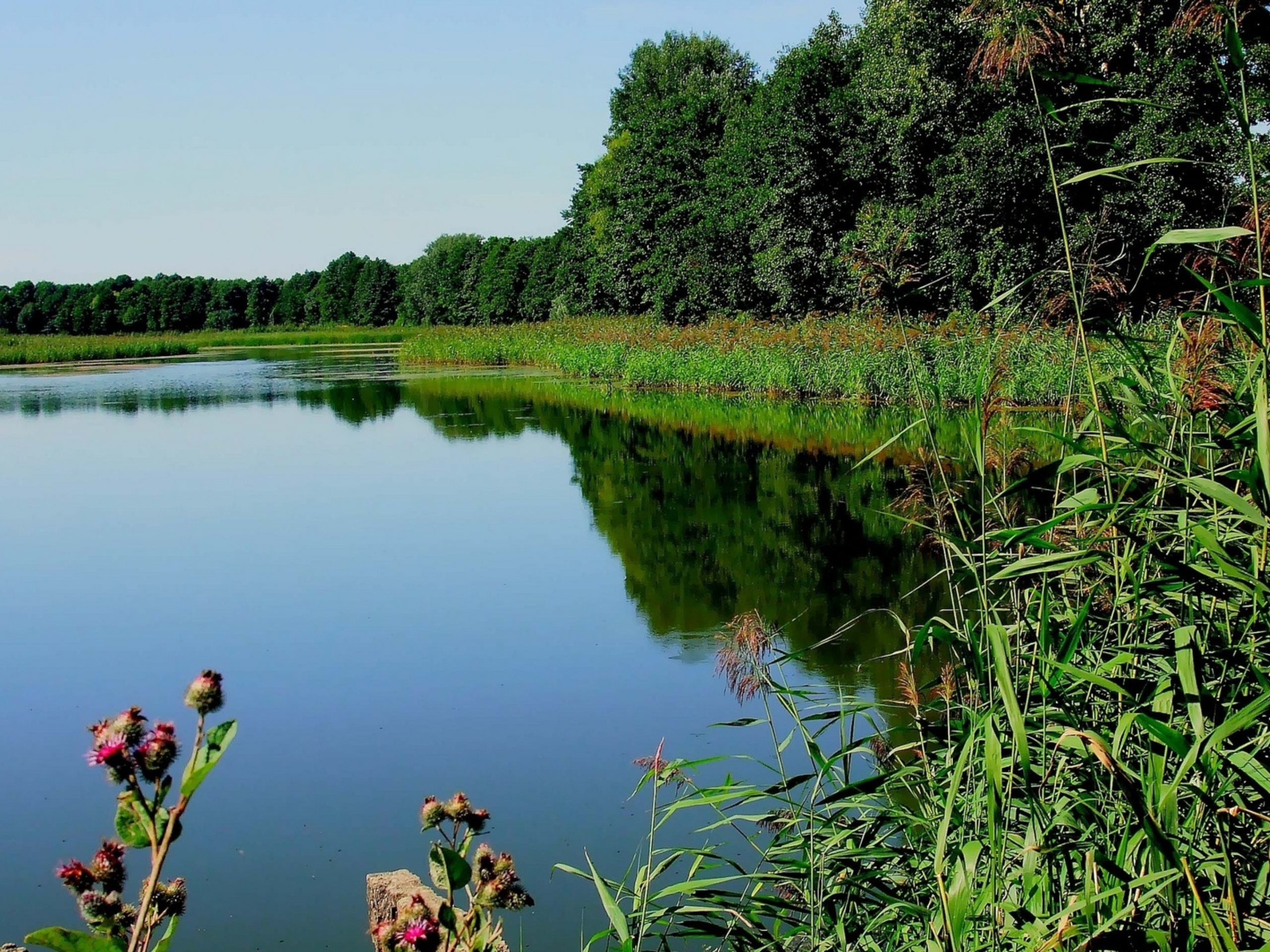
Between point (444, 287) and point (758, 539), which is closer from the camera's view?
point (758, 539)

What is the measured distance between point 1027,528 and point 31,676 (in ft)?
16.9

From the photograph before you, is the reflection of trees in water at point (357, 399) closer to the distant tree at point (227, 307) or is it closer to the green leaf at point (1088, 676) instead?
the green leaf at point (1088, 676)

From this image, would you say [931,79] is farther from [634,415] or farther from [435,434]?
[435,434]

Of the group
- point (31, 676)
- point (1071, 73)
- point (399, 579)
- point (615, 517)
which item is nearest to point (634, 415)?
point (615, 517)

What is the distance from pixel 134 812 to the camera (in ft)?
3.27

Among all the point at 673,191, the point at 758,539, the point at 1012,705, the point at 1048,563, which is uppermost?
the point at 673,191

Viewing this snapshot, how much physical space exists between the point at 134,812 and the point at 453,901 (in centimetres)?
47

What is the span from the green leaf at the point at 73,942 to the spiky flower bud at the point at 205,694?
0.21 m

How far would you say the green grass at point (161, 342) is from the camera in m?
36.9

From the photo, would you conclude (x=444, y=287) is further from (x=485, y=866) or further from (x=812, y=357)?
(x=485, y=866)

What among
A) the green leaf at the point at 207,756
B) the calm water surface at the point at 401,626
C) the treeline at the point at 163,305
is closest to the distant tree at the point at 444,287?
the treeline at the point at 163,305

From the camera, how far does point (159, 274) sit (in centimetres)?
6172

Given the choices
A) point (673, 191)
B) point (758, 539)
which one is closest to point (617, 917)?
point (758, 539)

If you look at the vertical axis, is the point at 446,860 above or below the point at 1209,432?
below
